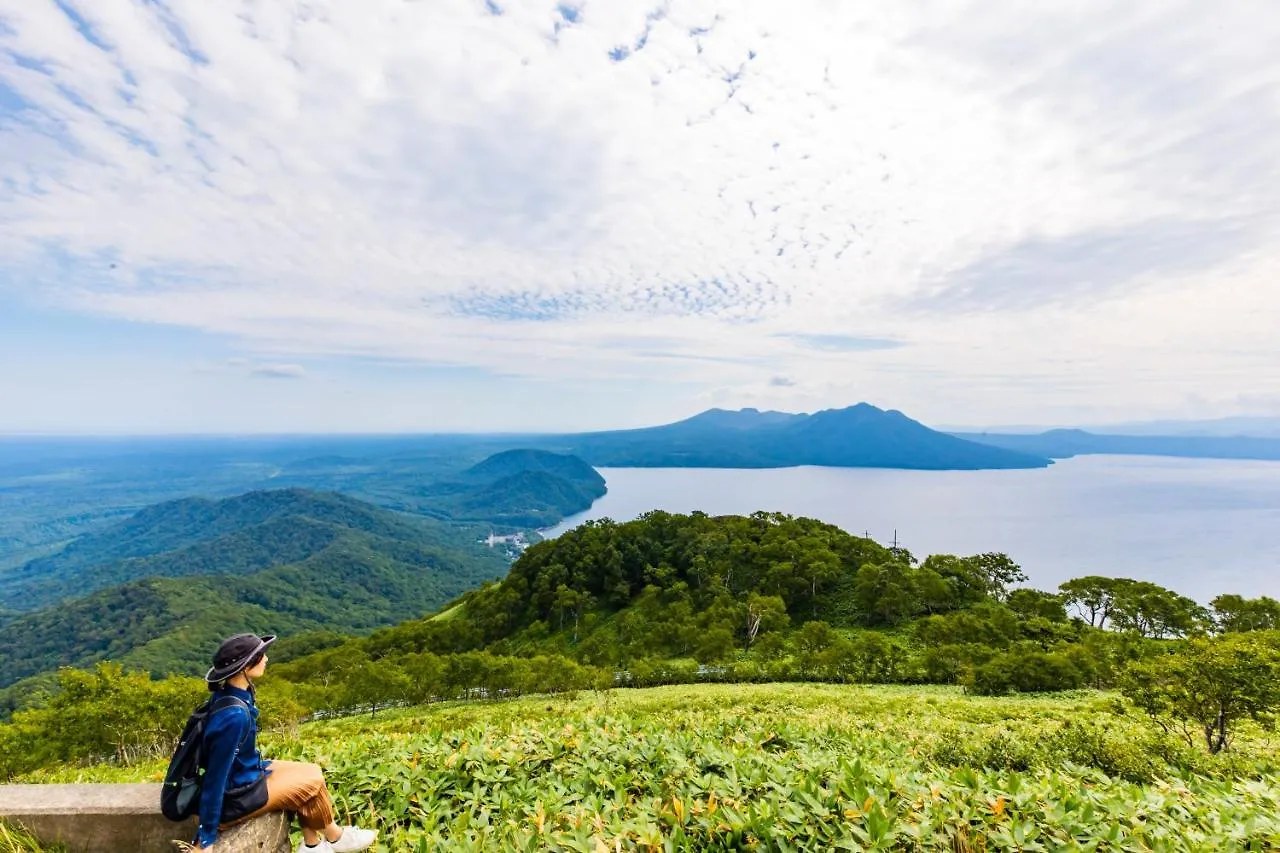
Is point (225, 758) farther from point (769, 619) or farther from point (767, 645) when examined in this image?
point (769, 619)

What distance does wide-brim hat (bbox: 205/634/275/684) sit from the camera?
4312 mm

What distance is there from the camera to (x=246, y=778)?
435 centimetres

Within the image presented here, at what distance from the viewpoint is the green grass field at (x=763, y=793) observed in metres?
3.90

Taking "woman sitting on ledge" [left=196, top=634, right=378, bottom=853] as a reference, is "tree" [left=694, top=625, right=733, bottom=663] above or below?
below

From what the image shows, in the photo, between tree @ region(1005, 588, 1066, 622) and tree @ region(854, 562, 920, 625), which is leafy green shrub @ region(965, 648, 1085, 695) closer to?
tree @ region(854, 562, 920, 625)

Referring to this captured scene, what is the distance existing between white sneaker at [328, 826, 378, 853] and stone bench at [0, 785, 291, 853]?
1.61 feet

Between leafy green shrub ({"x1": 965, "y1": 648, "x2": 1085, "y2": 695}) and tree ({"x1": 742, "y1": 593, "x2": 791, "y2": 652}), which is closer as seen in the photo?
leafy green shrub ({"x1": 965, "y1": 648, "x2": 1085, "y2": 695})

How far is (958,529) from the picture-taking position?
519 feet

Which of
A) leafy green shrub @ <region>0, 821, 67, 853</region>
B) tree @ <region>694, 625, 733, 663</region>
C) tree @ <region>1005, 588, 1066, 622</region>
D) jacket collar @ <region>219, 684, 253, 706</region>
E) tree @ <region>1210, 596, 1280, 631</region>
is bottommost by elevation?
tree @ <region>694, 625, 733, 663</region>

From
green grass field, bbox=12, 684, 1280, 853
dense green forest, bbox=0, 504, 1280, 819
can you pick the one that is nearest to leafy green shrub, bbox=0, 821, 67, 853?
green grass field, bbox=12, 684, 1280, 853

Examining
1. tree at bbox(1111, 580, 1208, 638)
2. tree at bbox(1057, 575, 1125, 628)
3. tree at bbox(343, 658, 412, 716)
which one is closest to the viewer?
tree at bbox(343, 658, 412, 716)

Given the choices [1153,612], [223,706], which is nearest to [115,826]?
[223,706]

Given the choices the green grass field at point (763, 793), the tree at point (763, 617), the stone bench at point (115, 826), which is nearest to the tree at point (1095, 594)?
the tree at point (763, 617)

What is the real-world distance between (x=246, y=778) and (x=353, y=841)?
1036mm
